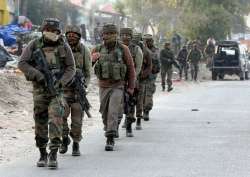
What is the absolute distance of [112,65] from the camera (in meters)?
12.4

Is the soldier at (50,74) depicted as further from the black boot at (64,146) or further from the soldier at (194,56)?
the soldier at (194,56)

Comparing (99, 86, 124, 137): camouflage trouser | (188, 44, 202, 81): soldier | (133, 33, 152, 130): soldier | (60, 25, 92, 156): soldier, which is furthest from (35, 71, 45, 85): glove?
(188, 44, 202, 81): soldier

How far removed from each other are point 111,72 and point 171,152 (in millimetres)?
1477

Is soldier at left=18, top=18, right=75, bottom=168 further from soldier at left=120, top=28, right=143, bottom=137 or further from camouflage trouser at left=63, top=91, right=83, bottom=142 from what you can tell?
soldier at left=120, top=28, right=143, bottom=137

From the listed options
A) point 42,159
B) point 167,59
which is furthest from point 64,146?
point 167,59

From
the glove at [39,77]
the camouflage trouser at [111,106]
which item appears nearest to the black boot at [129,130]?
the camouflage trouser at [111,106]

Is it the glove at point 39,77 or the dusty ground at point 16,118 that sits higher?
the glove at point 39,77

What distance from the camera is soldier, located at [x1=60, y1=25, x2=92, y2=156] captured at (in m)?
11.5

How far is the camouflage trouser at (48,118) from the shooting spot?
1038 centimetres

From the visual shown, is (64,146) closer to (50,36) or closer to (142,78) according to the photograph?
(50,36)

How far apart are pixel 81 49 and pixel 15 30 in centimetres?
2163

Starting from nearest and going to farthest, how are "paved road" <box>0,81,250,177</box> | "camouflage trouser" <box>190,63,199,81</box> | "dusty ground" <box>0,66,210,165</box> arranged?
"paved road" <box>0,81,250,177</box>
"dusty ground" <box>0,66,210,165</box>
"camouflage trouser" <box>190,63,199,81</box>

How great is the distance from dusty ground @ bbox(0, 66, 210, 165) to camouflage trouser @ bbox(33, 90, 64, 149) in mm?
1065

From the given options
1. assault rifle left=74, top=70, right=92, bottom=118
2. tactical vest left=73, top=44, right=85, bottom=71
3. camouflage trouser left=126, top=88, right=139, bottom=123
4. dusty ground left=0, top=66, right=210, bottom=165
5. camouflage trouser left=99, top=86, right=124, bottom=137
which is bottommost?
dusty ground left=0, top=66, right=210, bottom=165
